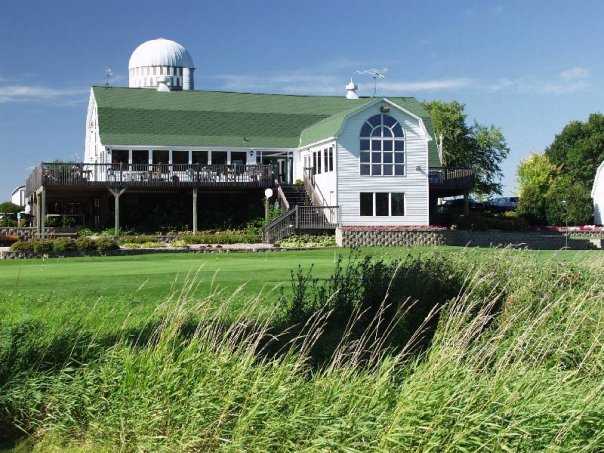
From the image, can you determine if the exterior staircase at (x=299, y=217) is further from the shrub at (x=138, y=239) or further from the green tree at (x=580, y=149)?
the green tree at (x=580, y=149)

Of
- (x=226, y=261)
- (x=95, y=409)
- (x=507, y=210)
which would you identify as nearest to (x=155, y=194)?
(x=226, y=261)

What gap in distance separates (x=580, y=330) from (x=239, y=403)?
500 cm

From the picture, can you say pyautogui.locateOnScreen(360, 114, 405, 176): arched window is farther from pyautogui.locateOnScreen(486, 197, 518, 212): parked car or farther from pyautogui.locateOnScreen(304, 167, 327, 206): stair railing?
pyautogui.locateOnScreen(486, 197, 518, 212): parked car

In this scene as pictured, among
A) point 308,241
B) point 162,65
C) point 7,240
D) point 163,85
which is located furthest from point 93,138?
point 308,241

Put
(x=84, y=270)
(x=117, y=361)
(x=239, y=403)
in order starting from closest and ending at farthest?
(x=239, y=403) < (x=117, y=361) < (x=84, y=270)

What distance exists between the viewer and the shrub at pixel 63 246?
99.0ft

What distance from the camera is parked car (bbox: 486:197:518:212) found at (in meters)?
57.7

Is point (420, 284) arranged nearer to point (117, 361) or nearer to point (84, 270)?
point (117, 361)

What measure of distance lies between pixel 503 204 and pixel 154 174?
30.0 m

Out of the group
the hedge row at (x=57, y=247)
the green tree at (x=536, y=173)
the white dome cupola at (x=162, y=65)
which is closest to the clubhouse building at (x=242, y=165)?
the white dome cupola at (x=162, y=65)

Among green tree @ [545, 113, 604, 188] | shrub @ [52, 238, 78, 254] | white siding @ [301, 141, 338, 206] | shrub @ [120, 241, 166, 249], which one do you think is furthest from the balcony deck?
green tree @ [545, 113, 604, 188]

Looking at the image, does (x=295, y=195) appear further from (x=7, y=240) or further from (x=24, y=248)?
(x=24, y=248)

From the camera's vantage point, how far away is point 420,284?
11.7 meters

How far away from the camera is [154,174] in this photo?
41969 millimetres
